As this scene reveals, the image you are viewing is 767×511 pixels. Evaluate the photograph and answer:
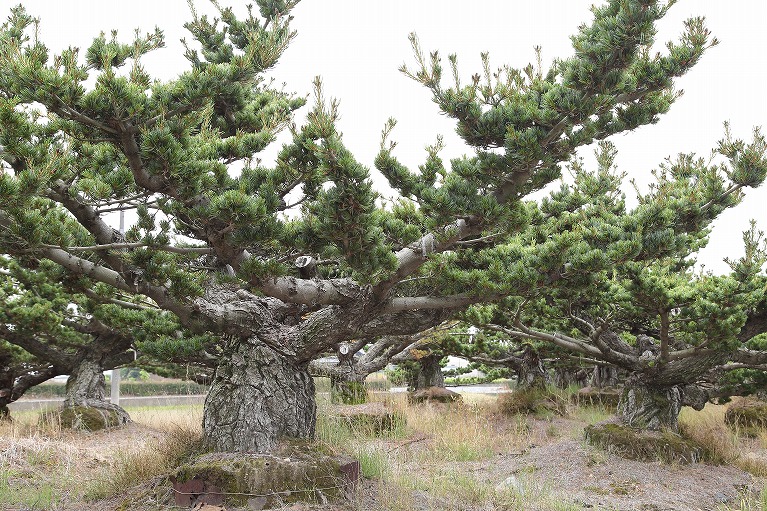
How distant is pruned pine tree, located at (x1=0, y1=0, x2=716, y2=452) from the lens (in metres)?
3.44

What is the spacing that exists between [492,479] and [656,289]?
268 centimetres

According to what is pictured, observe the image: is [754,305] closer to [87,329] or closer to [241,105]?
[241,105]

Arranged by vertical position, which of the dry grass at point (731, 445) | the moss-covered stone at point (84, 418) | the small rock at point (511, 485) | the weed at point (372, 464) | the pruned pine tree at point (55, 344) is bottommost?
the dry grass at point (731, 445)

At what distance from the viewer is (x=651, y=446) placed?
24.0ft

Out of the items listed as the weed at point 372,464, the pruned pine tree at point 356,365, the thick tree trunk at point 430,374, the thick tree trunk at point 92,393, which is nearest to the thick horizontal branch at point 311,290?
the weed at point 372,464

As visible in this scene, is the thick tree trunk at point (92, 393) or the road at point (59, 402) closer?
the thick tree trunk at point (92, 393)

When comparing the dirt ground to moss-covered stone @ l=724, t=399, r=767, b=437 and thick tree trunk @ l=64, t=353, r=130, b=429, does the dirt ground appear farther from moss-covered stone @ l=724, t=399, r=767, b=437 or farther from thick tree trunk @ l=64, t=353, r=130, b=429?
moss-covered stone @ l=724, t=399, r=767, b=437

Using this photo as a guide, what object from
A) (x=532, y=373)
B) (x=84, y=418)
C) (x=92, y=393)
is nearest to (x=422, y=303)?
(x=84, y=418)

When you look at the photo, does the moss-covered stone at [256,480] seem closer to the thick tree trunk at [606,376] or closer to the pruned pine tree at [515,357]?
→ the pruned pine tree at [515,357]

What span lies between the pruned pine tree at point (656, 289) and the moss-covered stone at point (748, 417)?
204cm

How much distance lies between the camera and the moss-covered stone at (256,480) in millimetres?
4535

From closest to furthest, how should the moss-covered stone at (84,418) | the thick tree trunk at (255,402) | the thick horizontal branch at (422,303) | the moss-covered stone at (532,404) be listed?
1. the thick tree trunk at (255,402)
2. the thick horizontal branch at (422,303)
3. the moss-covered stone at (84,418)
4. the moss-covered stone at (532,404)

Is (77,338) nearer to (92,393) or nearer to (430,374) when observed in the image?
(92,393)

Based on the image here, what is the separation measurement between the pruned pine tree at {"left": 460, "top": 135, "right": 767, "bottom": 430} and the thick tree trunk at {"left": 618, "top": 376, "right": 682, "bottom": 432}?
13mm
